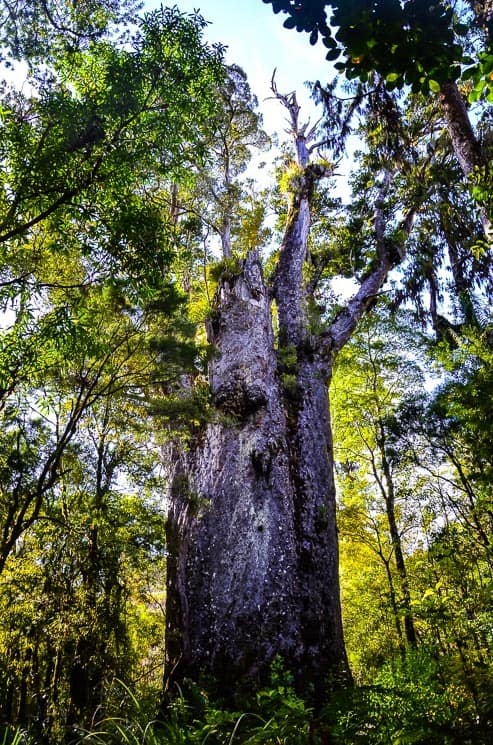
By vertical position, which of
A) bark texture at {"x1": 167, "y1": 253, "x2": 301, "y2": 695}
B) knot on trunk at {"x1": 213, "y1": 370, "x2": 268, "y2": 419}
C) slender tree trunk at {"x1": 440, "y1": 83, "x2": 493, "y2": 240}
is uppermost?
slender tree trunk at {"x1": 440, "y1": 83, "x2": 493, "y2": 240}

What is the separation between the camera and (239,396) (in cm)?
697

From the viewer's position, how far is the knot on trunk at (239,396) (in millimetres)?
6938

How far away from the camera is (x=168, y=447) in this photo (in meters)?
7.43

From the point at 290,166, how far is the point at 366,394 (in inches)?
266

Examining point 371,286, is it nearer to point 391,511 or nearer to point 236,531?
point 391,511

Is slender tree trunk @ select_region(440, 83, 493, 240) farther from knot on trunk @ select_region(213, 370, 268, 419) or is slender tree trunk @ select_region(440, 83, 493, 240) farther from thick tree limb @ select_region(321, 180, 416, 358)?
knot on trunk @ select_region(213, 370, 268, 419)

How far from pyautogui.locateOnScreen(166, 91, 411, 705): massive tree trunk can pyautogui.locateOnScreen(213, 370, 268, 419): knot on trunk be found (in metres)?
0.02

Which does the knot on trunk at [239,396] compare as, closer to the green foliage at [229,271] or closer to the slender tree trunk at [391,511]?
the green foliage at [229,271]

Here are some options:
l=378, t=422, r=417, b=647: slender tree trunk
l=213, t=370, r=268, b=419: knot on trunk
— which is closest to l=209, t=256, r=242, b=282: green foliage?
l=213, t=370, r=268, b=419: knot on trunk

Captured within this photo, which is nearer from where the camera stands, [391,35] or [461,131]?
[391,35]

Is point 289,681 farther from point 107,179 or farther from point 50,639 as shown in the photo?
point 107,179

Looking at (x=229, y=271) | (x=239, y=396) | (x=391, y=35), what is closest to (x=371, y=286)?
(x=229, y=271)

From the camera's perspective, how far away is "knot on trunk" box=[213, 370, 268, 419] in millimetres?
6938

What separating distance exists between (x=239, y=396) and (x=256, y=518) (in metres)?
1.90
